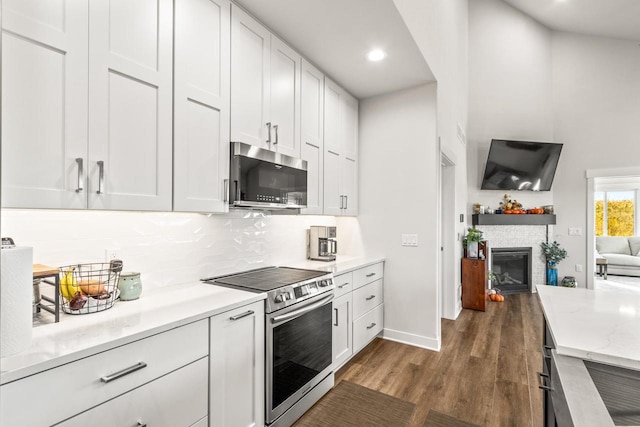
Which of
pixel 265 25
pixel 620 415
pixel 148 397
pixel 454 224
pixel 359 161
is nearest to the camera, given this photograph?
pixel 620 415

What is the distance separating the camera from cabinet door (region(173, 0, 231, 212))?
1704mm

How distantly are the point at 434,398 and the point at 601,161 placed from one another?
5531 millimetres

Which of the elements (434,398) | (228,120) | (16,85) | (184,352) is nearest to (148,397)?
(184,352)

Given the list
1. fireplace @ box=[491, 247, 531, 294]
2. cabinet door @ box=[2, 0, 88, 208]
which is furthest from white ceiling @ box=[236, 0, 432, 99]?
fireplace @ box=[491, 247, 531, 294]

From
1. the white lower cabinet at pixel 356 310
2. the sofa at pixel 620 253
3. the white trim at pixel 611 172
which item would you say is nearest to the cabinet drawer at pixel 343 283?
the white lower cabinet at pixel 356 310

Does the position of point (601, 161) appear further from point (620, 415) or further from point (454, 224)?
point (620, 415)

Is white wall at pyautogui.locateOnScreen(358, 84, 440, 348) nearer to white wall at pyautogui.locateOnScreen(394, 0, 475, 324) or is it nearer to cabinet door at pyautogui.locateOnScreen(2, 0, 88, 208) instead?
white wall at pyautogui.locateOnScreen(394, 0, 475, 324)

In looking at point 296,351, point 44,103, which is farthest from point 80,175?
point 296,351

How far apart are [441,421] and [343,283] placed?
1161 millimetres

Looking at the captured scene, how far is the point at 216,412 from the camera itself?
5.07ft

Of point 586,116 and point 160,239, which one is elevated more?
point 586,116

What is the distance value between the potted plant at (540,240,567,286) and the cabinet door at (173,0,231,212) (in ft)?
19.5

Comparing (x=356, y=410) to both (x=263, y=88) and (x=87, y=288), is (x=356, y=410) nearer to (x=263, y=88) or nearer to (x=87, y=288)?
(x=87, y=288)

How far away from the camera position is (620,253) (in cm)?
700
